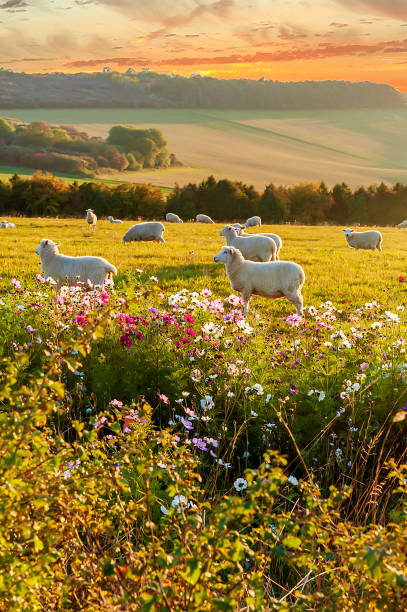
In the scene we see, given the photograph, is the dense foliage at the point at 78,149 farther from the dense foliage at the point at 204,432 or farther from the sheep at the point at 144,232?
the dense foliage at the point at 204,432

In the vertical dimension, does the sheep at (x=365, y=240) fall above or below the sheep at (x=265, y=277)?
below

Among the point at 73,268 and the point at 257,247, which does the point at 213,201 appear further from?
the point at 73,268

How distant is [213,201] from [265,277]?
5108cm

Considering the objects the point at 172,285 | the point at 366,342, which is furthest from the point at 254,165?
the point at 366,342

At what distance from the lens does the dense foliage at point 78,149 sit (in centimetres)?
9669

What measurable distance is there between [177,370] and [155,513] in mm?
2166

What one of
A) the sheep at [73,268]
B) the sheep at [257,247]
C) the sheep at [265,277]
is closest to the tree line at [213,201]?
the sheep at [257,247]

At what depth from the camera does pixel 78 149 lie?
107438 mm

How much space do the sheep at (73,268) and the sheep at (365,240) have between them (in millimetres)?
18553

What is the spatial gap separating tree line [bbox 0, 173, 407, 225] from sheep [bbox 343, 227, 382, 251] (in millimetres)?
28829

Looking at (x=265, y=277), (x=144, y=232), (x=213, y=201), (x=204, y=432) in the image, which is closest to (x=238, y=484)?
(x=204, y=432)

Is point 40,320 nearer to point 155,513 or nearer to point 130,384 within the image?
point 130,384

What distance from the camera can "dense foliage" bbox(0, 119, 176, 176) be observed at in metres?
96.7

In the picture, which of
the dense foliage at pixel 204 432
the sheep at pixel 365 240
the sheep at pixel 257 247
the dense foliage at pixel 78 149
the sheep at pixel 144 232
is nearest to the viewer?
the dense foliage at pixel 204 432
